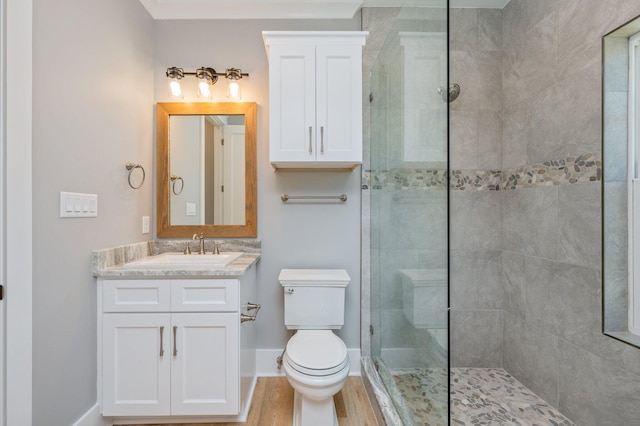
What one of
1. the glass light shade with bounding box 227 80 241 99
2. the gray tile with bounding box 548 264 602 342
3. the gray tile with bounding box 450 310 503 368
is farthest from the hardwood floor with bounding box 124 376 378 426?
the glass light shade with bounding box 227 80 241 99

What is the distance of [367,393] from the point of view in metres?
1.95

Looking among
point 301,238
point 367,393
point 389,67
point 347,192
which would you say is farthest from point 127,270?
point 389,67

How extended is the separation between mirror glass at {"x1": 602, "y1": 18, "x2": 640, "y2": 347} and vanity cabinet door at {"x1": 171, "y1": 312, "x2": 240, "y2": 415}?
188 cm

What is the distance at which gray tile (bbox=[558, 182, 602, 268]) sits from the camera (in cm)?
151

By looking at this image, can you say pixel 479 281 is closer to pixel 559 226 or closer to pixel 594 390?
pixel 559 226

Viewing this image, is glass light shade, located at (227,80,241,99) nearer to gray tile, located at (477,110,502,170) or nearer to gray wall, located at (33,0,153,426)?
gray wall, located at (33,0,153,426)

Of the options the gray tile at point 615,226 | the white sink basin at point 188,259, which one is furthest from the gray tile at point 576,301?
the white sink basin at point 188,259

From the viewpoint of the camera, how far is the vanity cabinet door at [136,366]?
156cm

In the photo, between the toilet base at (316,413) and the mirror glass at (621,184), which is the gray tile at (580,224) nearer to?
the mirror glass at (621,184)

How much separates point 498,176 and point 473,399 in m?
1.54

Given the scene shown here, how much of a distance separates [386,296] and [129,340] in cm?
143

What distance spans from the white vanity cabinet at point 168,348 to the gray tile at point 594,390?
1.82m

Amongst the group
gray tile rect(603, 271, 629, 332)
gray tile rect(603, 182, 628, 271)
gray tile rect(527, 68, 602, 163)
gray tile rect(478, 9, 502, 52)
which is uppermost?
gray tile rect(478, 9, 502, 52)

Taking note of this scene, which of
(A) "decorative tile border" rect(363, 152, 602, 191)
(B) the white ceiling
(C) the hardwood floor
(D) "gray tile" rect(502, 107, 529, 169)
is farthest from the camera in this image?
(B) the white ceiling
